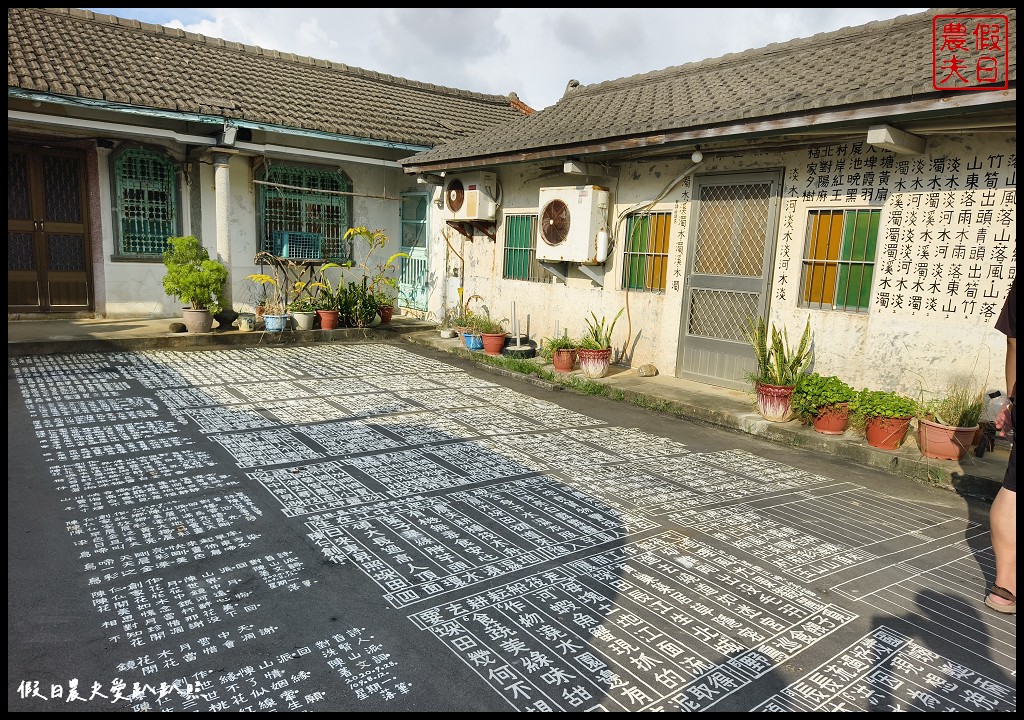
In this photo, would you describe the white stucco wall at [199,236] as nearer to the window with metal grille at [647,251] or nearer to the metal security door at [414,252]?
the metal security door at [414,252]

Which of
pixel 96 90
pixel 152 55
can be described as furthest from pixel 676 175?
pixel 152 55

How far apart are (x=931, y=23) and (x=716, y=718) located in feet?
26.3

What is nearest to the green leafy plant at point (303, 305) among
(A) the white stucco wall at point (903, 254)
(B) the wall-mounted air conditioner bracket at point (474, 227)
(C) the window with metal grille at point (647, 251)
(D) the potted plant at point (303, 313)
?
(D) the potted plant at point (303, 313)

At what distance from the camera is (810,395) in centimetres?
646

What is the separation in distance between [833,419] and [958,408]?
99 centimetres

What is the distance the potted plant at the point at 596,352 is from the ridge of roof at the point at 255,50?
28.8ft

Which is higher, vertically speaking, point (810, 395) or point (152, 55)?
point (152, 55)

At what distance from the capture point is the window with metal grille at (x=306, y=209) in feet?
40.0

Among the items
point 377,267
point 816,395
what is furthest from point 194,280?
point 816,395

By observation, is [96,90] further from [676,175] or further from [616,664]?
[616,664]

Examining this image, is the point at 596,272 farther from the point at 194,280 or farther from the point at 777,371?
the point at 194,280

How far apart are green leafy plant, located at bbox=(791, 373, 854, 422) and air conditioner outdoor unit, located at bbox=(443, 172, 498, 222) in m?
5.96

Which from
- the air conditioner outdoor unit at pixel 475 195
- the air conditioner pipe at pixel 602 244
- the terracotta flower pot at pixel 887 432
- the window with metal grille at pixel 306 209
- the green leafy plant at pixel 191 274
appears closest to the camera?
the terracotta flower pot at pixel 887 432

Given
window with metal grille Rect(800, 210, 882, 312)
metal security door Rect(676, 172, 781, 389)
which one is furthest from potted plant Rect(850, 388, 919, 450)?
metal security door Rect(676, 172, 781, 389)
